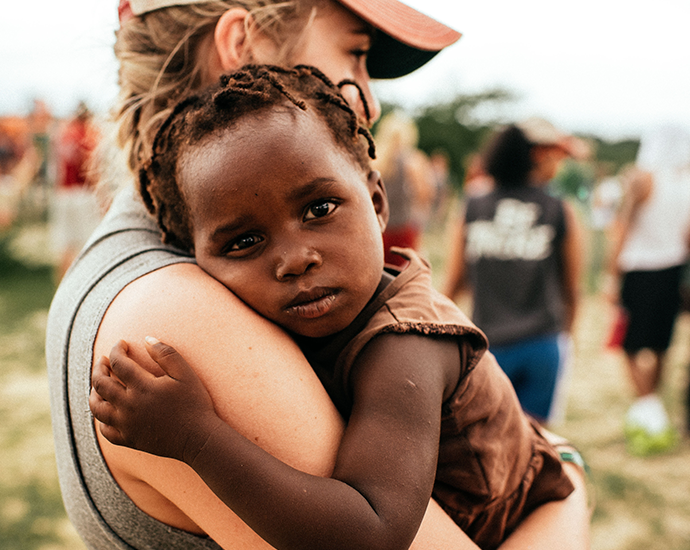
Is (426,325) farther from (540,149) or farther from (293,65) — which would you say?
(540,149)

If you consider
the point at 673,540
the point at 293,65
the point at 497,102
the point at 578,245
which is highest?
the point at 293,65

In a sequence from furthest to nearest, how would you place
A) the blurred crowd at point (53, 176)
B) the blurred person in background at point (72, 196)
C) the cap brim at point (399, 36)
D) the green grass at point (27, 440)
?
the blurred person in background at point (72, 196), the blurred crowd at point (53, 176), the green grass at point (27, 440), the cap brim at point (399, 36)

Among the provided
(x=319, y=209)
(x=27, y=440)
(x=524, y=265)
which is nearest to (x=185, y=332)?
(x=319, y=209)

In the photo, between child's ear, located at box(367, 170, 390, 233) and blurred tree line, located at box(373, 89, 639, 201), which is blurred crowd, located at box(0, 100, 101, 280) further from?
blurred tree line, located at box(373, 89, 639, 201)

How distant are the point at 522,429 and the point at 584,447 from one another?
408 centimetres

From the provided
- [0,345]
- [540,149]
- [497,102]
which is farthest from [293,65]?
[497,102]

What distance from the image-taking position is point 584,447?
500cm

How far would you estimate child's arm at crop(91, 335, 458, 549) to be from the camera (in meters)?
0.90

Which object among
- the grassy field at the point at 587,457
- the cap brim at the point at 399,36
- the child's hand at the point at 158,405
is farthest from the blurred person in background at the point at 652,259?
the child's hand at the point at 158,405

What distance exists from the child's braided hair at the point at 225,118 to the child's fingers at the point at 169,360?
39 centimetres

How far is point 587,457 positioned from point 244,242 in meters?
4.58

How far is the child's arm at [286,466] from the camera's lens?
2.96 feet

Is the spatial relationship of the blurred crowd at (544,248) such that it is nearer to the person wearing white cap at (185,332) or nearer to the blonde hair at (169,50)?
the blonde hair at (169,50)

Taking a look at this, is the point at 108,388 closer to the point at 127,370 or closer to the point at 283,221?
the point at 127,370
